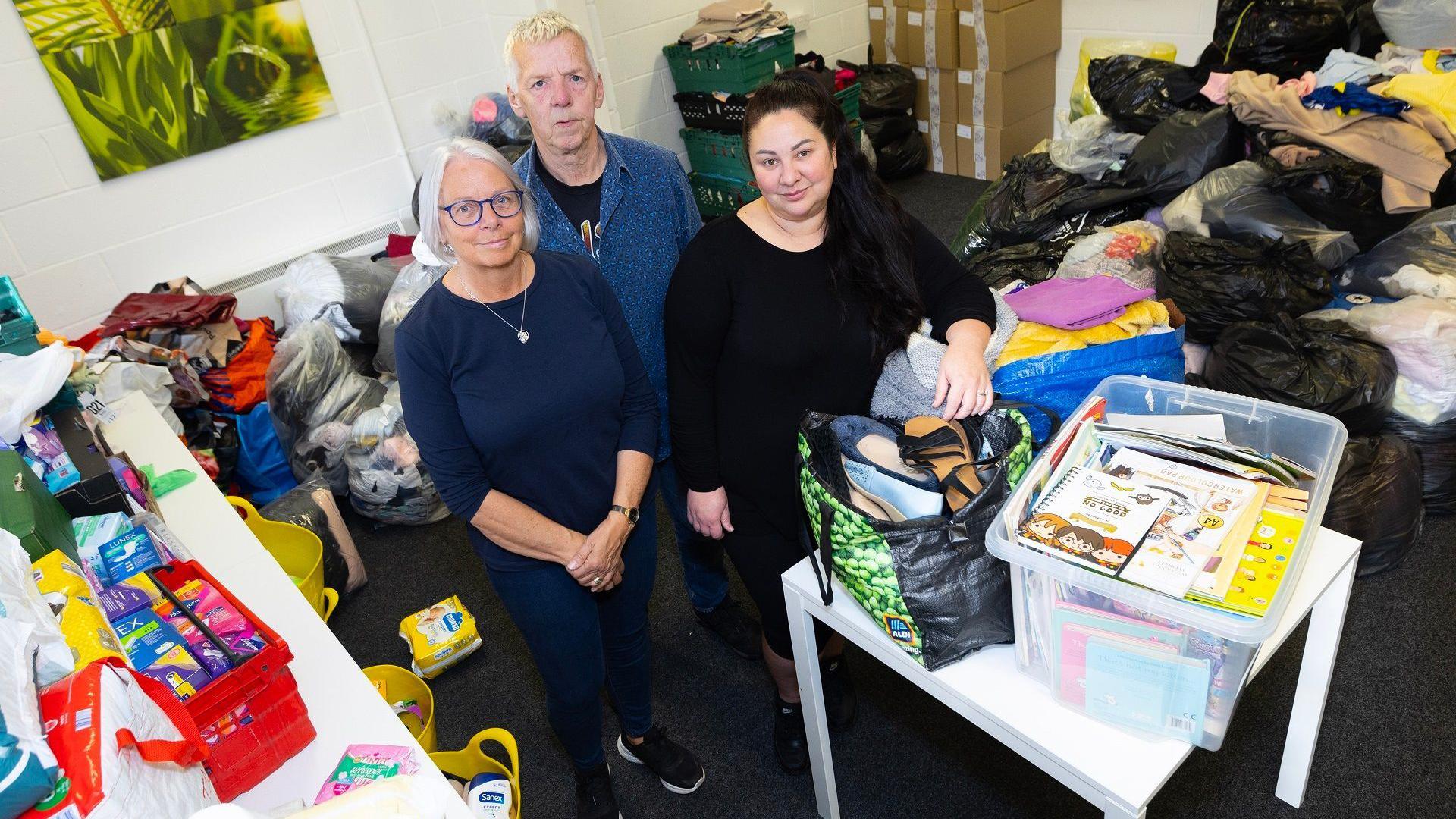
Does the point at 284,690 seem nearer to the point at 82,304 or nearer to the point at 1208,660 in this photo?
the point at 1208,660

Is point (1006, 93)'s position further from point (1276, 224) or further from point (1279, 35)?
point (1276, 224)

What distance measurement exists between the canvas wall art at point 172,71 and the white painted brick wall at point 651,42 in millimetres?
1277

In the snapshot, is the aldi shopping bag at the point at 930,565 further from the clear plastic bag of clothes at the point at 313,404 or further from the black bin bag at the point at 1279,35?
the black bin bag at the point at 1279,35

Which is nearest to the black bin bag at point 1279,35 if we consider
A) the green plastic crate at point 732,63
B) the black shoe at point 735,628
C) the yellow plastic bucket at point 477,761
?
the green plastic crate at point 732,63

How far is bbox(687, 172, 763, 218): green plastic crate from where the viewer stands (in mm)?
4504

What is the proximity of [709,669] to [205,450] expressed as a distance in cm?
184

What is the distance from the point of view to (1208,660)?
104 centimetres

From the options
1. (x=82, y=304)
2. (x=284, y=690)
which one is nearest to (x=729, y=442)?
(x=284, y=690)

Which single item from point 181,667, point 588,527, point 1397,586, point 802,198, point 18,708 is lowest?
point 1397,586

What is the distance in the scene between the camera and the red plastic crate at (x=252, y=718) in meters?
1.21

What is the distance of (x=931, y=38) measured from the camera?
475 cm

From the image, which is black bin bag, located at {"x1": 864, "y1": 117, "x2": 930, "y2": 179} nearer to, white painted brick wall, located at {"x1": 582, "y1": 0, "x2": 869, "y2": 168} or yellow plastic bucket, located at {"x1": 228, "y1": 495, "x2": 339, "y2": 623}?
white painted brick wall, located at {"x1": 582, "y1": 0, "x2": 869, "y2": 168}

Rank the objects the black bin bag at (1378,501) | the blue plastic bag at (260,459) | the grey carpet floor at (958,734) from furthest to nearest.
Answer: the blue plastic bag at (260,459)
the black bin bag at (1378,501)
the grey carpet floor at (958,734)

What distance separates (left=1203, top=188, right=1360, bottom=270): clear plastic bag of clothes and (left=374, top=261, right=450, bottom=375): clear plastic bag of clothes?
2655mm
